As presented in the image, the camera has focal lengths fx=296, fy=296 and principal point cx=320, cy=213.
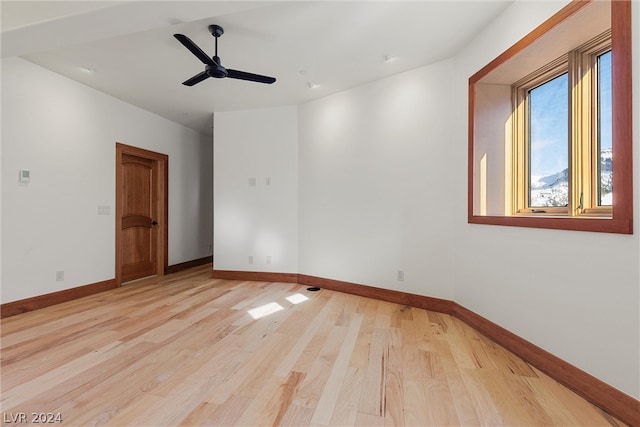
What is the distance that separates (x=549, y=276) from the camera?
1.94 meters

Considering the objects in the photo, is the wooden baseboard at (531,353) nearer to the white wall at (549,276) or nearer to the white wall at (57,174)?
the white wall at (549,276)

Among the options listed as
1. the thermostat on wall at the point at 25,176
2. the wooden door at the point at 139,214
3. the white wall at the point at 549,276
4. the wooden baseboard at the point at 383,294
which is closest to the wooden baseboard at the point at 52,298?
the wooden door at the point at 139,214

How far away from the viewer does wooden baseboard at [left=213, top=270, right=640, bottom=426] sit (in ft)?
4.88

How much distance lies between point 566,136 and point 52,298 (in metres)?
5.28

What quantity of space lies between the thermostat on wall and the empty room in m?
0.03

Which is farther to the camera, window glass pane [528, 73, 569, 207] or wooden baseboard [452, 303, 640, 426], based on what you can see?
window glass pane [528, 73, 569, 207]

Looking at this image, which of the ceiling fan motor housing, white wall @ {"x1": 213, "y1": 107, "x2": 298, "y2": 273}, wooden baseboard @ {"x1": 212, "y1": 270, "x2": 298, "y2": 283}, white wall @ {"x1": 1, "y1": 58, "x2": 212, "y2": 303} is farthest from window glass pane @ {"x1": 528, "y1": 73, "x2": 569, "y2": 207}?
white wall @ {"x1": 1, "y1": 58, "x2": 212, "y2": 303}

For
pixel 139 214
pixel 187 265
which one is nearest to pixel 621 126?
pixel 139 214

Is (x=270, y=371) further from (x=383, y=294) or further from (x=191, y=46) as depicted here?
(x=191, y=46)

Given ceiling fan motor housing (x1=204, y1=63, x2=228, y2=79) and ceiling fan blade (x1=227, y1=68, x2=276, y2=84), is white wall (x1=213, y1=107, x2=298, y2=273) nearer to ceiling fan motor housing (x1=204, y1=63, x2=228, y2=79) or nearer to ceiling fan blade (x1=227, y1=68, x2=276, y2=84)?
ceiling fan blade (x1=227, y1=68, x2=276, y2=84)

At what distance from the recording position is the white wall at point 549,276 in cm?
149

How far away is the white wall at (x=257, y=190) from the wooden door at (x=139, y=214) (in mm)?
1116

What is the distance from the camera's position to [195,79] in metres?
2.88

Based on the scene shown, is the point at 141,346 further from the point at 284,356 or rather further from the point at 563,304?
the point at 563,304
